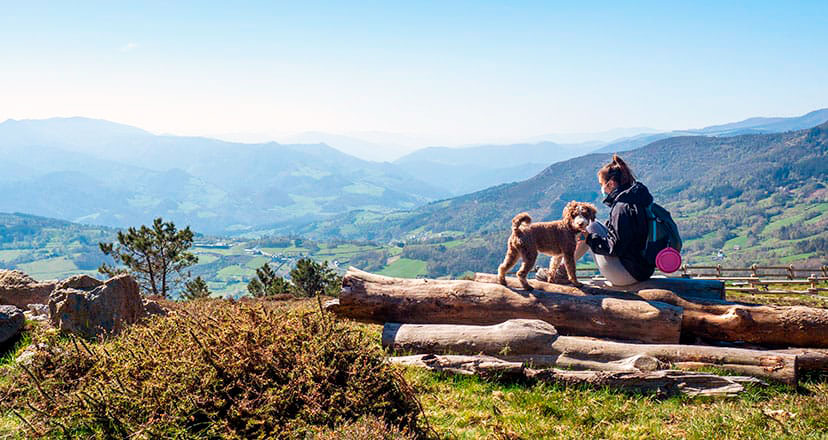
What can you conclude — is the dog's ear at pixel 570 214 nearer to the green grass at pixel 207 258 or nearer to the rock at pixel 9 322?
Answer: the rock at pixel 9 322

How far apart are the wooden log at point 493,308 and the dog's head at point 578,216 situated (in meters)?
1.22

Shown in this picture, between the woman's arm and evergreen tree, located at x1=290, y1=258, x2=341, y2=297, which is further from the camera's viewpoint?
evergreen tree, located at x1=290, y1=258, x2=341, y2=297

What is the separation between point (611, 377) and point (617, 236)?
331cm

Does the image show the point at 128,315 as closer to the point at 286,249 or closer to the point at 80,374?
the point at 80,374

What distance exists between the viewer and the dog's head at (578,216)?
8.08m

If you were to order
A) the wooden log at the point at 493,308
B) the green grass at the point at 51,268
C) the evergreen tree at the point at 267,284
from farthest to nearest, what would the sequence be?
the green grass at the point at 51,268 < the evergreen tree at the point at 267,284 < the wooden log at the point at 493,308

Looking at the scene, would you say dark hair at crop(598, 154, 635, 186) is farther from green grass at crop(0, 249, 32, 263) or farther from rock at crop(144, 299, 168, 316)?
green grass at crop(0, 249, 32, 263)

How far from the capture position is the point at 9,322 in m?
7.14

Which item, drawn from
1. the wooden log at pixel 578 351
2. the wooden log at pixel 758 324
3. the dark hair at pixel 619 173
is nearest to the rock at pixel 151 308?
the wooden log at pixel 578 351

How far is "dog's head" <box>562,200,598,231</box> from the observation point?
26.5 feet

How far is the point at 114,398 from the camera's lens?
12.6 ft

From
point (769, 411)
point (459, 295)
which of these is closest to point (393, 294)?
point (459, 295)

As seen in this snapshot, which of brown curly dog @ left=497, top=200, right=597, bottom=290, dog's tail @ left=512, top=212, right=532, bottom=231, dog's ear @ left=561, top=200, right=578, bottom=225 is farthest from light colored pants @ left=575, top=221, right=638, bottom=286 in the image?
dog's tail @ left=512, top=212, right=532, bottom=231

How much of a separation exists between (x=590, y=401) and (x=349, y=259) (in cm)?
17046
